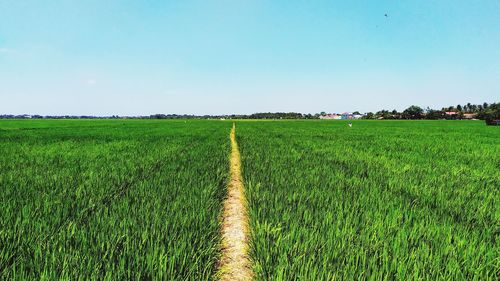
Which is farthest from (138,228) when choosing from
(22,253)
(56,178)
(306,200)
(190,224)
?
(56,178)

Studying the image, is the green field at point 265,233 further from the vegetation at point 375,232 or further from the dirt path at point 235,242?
the dirt path at point 235,242

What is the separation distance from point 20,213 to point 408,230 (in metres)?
3.95

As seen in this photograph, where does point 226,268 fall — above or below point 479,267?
below

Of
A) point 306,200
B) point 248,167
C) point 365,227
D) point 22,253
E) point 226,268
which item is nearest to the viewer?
point 22,253

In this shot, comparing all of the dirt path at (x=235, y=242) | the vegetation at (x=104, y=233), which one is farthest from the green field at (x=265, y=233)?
the dirt path at (x=235, y=242)

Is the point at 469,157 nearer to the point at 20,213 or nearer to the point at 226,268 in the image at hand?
the point at 226,268

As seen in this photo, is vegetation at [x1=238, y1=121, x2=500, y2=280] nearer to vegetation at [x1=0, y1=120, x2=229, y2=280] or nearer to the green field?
the green field

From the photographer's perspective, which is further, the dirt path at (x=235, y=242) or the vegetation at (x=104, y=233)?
the dirt path at (x=235, y=242)

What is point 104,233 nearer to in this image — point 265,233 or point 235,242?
point 235,242

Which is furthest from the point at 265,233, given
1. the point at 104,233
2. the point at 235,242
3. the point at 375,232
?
the point at 104,233

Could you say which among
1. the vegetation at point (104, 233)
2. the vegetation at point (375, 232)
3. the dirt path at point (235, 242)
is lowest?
the dirt path at point (235, 242)

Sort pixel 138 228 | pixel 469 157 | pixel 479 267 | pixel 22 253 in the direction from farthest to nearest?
1. pixel 469 157
2. pixel 138 228
3. pixel 22 253
4. pixel 479 267

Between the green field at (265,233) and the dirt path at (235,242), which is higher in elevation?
the green field at (265,233)

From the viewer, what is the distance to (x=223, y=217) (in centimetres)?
355
